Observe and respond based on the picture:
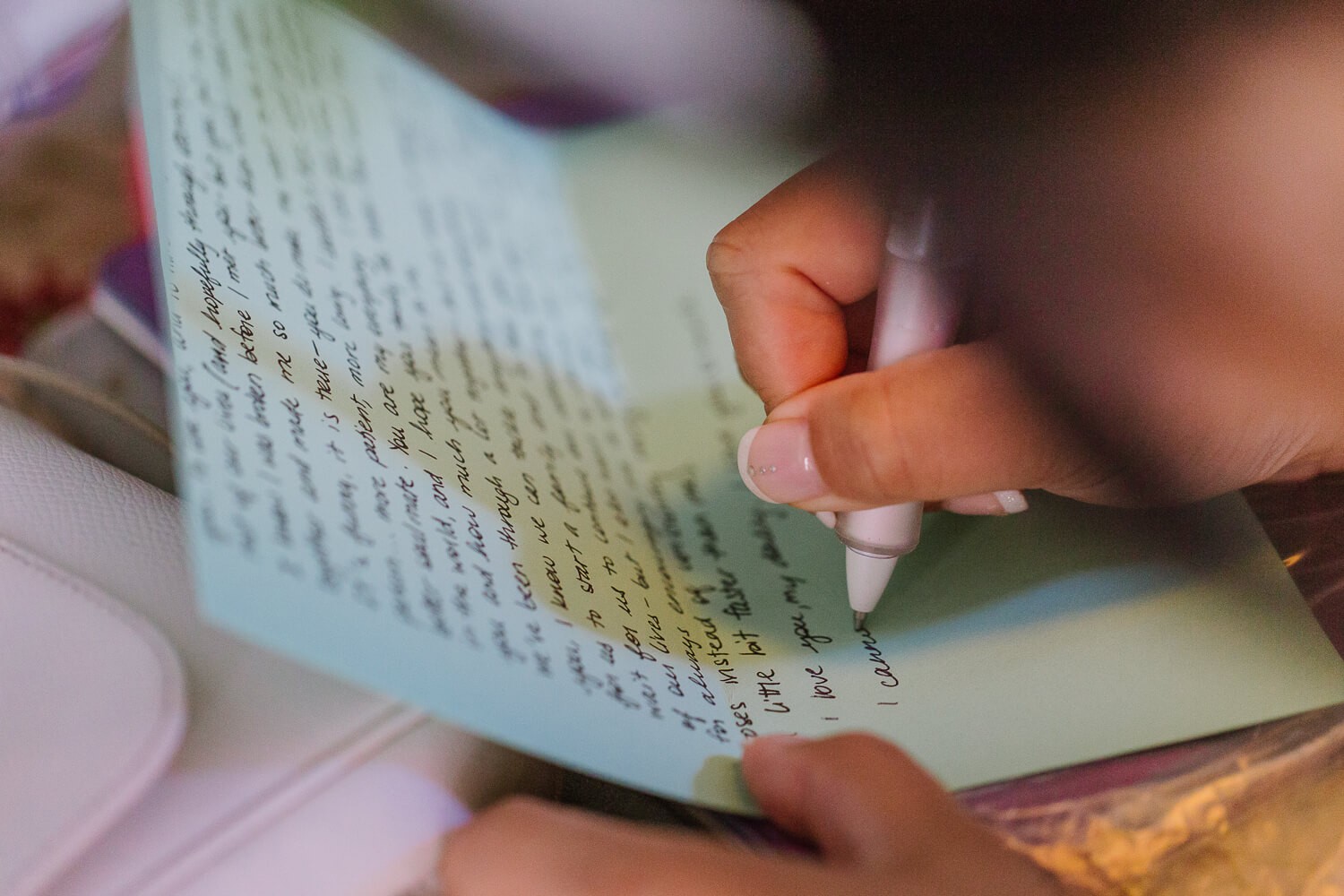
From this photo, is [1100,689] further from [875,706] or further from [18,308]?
[18,308]

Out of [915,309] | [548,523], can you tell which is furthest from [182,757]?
[915,309]

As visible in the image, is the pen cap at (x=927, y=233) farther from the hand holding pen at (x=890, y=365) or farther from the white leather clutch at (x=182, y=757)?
the white leather clutch at (x=182, y=757)

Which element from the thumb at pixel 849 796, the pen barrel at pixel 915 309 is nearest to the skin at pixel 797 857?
the thumb at pixel 849 796

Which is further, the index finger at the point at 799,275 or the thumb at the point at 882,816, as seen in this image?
the index finger at the point at 799,275

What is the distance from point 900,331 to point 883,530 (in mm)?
53

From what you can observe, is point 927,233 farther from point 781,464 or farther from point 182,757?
point 182,757

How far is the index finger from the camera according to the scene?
0.90 ft

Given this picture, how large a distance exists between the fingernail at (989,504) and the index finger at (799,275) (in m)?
0.05

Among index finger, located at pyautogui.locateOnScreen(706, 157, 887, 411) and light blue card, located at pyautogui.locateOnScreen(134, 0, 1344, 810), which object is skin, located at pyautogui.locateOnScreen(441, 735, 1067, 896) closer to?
light blue card, located at pyautogui.locateOnScreen(134, 0, 1344, 810)

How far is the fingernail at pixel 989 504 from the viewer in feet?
0.88

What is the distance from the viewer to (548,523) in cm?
24

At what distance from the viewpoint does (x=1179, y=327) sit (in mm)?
238

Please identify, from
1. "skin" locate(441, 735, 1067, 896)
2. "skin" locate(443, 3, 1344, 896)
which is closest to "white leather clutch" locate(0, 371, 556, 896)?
"skin" locate(441, 735, 1067, 896)

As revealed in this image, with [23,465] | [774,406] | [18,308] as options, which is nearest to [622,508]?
[774,406]
